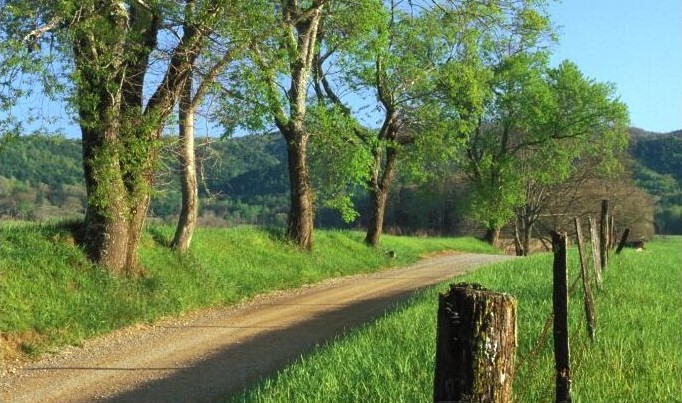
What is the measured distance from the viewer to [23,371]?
371 inches

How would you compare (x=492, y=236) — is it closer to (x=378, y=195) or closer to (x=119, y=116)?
(x=378, y=195)

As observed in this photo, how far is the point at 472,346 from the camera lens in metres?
3.52

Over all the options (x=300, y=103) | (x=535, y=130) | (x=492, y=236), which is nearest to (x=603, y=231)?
(x=300, y=103)

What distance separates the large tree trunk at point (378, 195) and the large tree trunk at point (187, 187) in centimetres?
1314

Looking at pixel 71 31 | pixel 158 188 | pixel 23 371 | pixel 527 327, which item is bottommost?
pixel 23 371

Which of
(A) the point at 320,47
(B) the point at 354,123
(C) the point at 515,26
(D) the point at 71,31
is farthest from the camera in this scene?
(A) the point at 320,47

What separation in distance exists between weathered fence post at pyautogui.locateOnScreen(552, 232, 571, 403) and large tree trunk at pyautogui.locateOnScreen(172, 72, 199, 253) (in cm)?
1144

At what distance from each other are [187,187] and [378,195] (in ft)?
47.7

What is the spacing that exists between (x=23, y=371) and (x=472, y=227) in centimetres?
6620

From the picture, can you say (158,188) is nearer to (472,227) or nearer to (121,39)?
(121,39)

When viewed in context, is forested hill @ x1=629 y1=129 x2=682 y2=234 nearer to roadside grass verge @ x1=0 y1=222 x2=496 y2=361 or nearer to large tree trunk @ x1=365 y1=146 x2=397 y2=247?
large tree trunk @ x1=365 y1=146 x2=397 y2=247

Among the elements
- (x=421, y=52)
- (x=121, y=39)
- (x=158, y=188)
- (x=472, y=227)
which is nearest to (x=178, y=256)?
(x=158, y=188)

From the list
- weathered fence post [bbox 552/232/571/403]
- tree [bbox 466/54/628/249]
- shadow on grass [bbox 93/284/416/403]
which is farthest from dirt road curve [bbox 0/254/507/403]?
tree [bbox 466/54/628/249]

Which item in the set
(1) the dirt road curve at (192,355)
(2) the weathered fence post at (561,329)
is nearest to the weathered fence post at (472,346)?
(2) the weathered fence post at (561,329)
